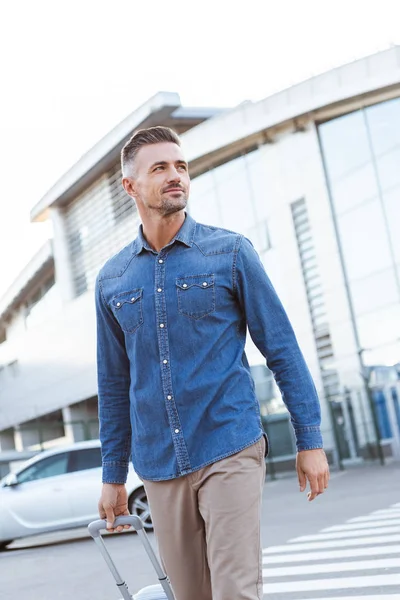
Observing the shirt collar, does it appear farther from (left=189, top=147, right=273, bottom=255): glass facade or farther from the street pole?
(left=189, top=147, right=273, bottom=255): glass facade

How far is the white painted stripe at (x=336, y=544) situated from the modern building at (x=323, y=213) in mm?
13532

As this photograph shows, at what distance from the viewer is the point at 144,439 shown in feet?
9.59

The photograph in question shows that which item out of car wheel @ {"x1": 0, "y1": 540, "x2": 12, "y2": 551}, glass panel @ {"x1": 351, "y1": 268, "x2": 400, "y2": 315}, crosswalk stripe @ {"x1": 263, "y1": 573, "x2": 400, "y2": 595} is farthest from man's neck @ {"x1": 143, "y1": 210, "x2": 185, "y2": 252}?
glass panel @ {"x1": 351, "y1": 268, "x2": 400, "y2": 315}

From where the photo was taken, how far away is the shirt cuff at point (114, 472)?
313cm

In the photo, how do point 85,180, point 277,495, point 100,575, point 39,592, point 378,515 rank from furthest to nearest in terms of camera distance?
1. point 85,180
2. point 277,495
3. point 378,515
4. point 100,575
5. point 39,592

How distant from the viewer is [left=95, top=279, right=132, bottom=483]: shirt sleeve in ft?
10.4

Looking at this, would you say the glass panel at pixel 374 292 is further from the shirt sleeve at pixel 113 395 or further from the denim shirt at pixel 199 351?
the denim shirt at pixel 199 351

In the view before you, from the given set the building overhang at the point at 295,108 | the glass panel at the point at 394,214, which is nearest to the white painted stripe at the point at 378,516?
the glass panel at the point at 394,214

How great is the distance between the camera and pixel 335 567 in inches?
284

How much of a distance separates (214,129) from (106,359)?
83.8 feet

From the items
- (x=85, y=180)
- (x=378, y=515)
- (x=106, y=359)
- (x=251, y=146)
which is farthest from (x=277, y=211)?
(x=106, y=359)

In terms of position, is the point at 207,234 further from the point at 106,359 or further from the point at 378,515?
the point at 378,515

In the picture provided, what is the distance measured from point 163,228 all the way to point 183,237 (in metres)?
0.08

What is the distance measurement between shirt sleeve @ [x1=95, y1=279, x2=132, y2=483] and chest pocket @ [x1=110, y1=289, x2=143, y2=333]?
0.36 feet
